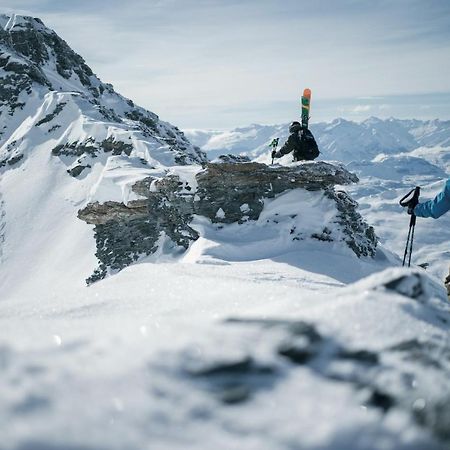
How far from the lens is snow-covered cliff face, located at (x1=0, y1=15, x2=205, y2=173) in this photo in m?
29.5

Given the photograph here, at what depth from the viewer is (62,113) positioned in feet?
126

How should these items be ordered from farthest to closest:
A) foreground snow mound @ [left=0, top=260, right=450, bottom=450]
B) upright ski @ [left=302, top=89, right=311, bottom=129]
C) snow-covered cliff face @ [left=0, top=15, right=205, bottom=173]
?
snow-covered cliff face @ [left=0, top=15, right=205, bottom=173]
upright ski @ [left=302, top=89, right=311, bottom=129]
foreground snow mound @ [left=0, top=260, right=450, bottom=450]

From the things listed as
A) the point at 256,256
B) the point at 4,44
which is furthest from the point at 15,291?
the point at 4,44

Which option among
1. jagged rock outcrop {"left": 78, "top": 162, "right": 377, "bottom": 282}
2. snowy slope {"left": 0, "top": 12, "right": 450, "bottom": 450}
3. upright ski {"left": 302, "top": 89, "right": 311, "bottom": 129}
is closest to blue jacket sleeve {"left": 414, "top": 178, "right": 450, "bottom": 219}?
snowy slope {"left": 0, "top": 12, "right": 450, "bottom": 450}

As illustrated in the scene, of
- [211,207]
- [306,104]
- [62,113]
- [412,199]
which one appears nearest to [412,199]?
[412,199]

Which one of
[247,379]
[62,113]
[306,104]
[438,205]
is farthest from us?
[62,113]

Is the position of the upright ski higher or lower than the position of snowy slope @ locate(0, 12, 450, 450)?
higher

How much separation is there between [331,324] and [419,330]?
65cm

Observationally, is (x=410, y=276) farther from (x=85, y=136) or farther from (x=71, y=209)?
(x=85, y=136)

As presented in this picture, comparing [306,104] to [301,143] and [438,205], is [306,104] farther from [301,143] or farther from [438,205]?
[438,205]

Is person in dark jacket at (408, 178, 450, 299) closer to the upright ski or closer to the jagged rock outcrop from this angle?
the jagged rock outcrop

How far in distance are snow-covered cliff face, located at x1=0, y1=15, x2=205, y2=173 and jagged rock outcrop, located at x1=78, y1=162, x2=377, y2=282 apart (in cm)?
734

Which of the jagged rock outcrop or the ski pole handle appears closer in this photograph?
the ski pole handle

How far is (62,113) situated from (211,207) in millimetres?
29316
